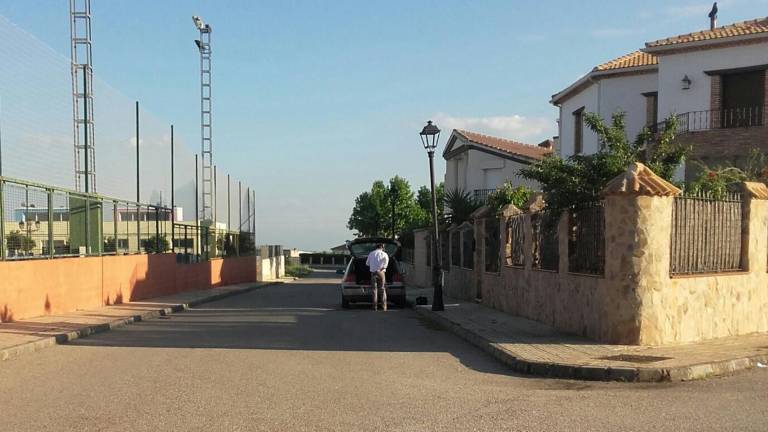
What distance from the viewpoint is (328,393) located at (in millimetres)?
Answer: 7801

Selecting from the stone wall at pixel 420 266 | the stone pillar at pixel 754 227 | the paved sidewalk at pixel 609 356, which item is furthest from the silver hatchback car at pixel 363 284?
the stone wall at pixel 420 266

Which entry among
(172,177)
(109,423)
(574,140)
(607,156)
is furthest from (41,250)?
(574,140)

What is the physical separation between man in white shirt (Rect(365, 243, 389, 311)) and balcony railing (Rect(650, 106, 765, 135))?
9310 mm

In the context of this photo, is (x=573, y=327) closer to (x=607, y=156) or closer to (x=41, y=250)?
(x=607, y=156)

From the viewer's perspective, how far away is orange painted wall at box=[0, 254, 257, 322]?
48.2ft

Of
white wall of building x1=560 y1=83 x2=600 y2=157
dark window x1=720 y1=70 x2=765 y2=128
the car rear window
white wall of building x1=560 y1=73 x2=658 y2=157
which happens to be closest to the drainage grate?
the car rear window

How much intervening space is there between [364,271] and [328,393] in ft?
42.0

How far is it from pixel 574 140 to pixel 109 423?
87.9 ft

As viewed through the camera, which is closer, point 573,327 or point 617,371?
point 617,371

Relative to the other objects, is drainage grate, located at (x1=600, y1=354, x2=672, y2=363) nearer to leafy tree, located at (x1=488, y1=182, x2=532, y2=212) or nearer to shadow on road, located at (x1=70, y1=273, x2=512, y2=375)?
shadow on road, located at (x1=70, y1=273, x2=512, y2=375)

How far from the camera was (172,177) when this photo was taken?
30.1m

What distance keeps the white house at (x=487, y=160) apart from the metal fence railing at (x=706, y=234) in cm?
2342

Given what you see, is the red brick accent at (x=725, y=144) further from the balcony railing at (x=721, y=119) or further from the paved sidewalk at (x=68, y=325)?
the paved sidewalk at (x=68, y=325)

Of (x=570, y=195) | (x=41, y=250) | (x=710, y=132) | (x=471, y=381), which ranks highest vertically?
(x=710, y=132)
